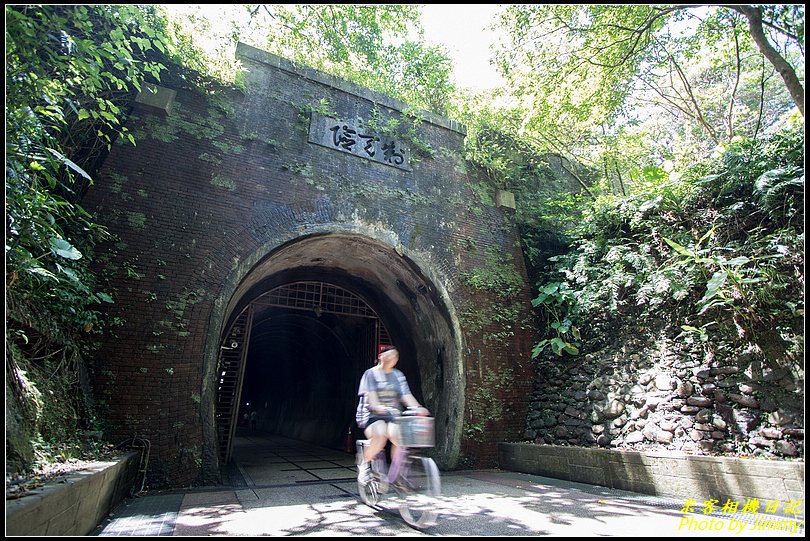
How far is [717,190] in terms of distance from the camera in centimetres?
665

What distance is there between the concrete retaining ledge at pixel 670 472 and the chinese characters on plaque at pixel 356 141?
223 inches

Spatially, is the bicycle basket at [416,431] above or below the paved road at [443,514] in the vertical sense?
above

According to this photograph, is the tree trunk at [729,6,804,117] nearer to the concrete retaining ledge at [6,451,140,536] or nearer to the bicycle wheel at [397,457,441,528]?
the bicycle wheel at [397,457,441,528]

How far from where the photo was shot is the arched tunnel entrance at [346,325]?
321 inches

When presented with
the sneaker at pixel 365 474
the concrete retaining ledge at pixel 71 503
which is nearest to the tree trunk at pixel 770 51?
the sneaker at pixel 365 474

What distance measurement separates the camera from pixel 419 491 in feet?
12.9

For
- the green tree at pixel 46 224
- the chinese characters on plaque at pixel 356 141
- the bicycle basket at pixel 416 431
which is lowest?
the bicycle basket at pixel 416 431

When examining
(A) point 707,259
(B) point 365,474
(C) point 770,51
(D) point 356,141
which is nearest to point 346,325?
(D) point 356,141

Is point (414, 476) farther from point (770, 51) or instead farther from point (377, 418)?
point (770, 51)

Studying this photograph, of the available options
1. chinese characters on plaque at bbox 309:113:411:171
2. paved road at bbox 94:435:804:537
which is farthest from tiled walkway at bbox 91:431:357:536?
chinese characters on plaque at bbox 309:113:411:171

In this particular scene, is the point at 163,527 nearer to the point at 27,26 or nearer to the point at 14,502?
the point at 14,502

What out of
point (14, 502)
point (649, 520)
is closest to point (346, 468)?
point (649, 520)

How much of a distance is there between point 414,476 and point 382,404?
2.27ft

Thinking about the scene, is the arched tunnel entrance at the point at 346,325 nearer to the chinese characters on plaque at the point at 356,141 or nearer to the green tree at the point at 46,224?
the chinese characters on plaque at the point at 356,141
